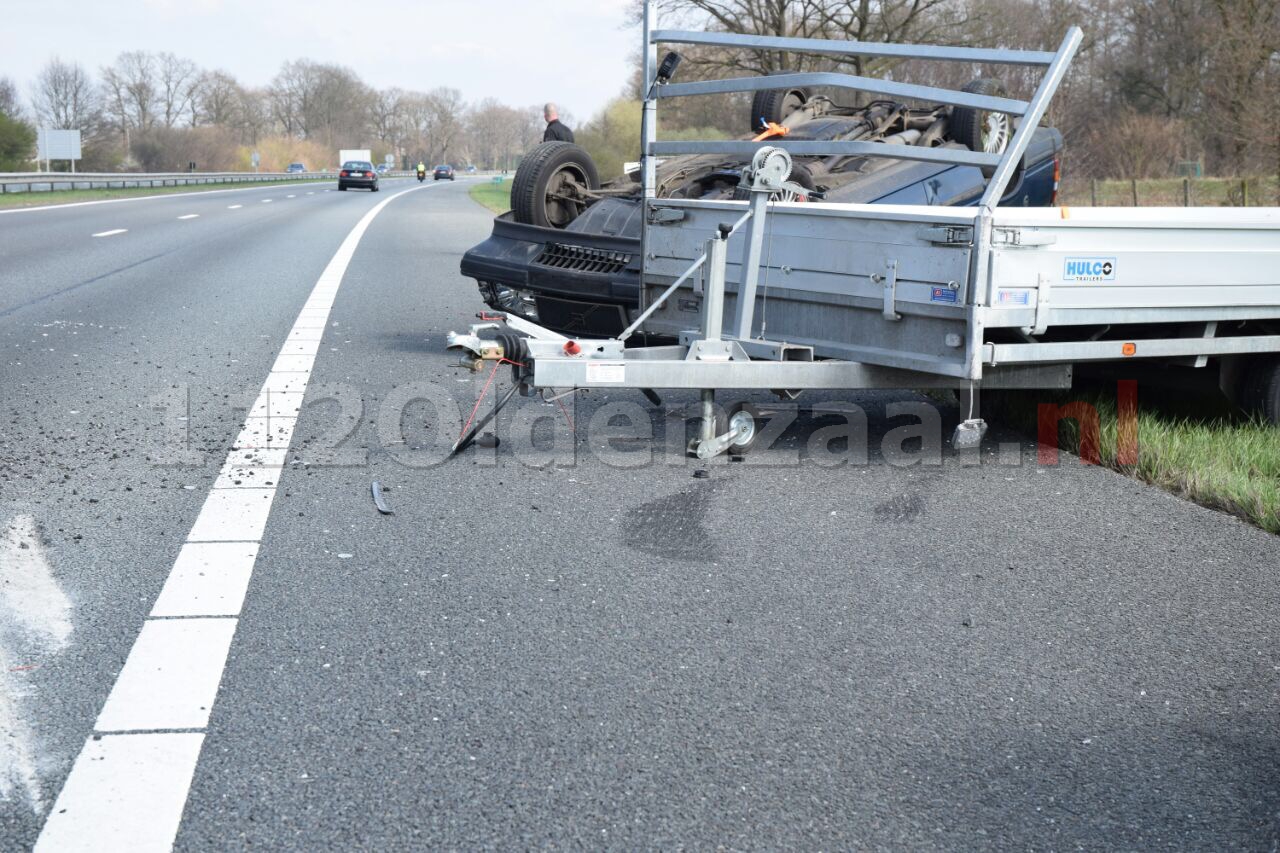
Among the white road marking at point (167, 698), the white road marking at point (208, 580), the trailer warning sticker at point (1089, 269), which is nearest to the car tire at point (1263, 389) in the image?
the trailer warning sticker at point (1089, 269)

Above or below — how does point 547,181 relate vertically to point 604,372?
above

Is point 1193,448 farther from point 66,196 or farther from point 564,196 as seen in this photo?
point 66,196

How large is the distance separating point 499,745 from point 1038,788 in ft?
4.38

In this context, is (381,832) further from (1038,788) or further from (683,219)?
(683,219)

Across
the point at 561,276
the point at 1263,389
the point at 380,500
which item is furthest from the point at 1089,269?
the point at 561,276

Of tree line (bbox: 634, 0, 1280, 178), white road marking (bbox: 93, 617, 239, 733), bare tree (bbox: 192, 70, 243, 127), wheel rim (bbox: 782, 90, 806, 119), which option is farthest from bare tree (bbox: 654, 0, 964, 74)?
bare tree (bbox: 192, 70, 243, 127)

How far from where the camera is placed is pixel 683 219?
25.3ft

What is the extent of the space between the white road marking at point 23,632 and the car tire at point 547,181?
542cm

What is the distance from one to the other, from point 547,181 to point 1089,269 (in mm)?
4833

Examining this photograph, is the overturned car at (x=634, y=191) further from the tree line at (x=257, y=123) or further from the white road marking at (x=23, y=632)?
the tree line at (x=257, y=123)

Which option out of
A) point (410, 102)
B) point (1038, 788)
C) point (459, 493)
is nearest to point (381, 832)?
point (1038, 788)

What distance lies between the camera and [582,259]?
938cm

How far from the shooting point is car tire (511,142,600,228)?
10.2m

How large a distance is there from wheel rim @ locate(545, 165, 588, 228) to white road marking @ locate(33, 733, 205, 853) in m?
7.36
